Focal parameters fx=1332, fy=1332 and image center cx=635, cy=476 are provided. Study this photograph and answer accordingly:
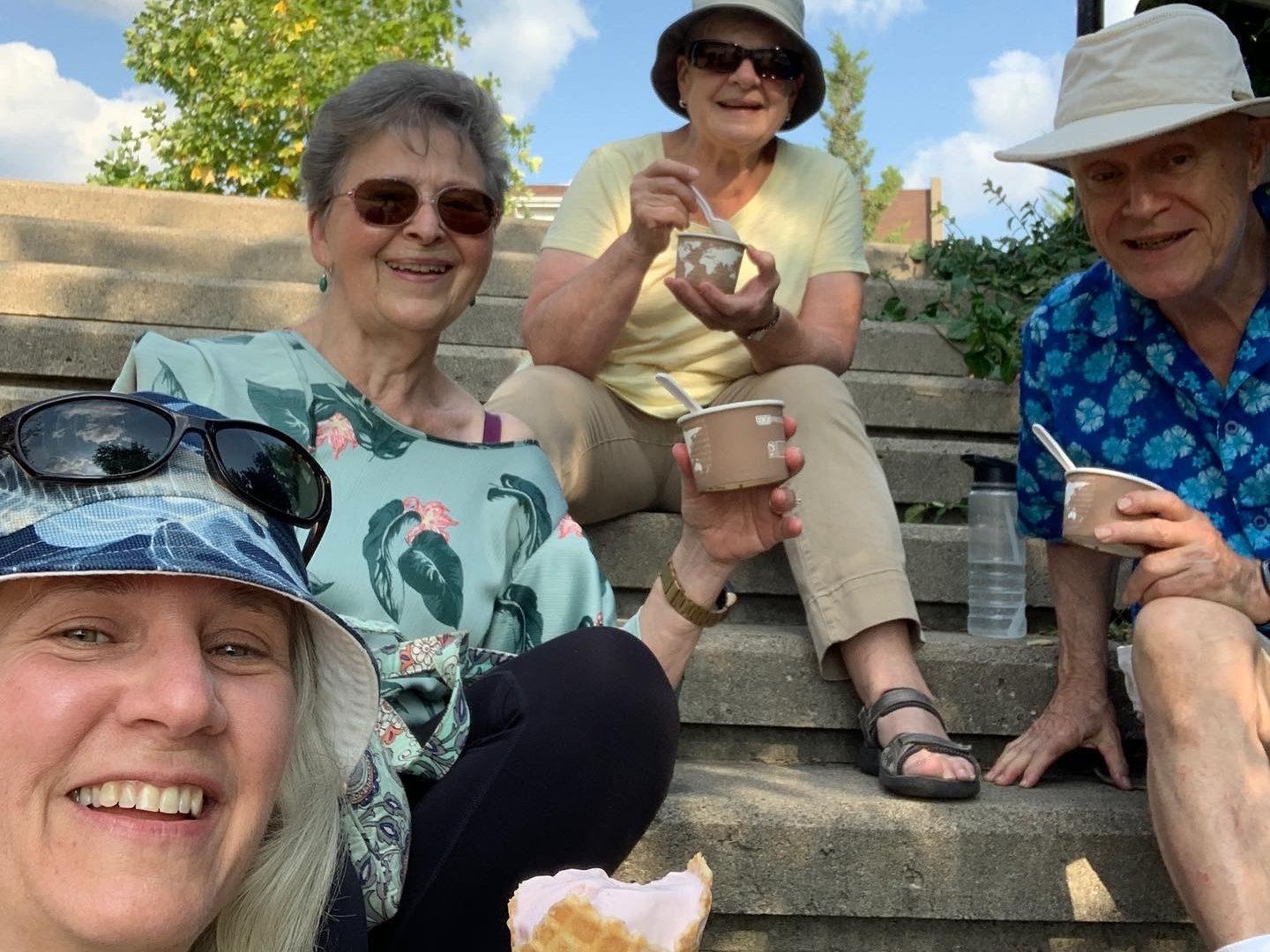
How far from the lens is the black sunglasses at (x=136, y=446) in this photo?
3.27ft

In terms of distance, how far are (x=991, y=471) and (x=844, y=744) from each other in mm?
854

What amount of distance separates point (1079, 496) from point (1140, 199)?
61 cm

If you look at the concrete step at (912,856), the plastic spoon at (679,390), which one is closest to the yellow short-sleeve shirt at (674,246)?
the plastic spoon at (679,390)

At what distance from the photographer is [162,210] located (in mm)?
5465

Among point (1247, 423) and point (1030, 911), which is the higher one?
point (1247, 423)

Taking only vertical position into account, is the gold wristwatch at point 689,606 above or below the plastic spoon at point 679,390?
below

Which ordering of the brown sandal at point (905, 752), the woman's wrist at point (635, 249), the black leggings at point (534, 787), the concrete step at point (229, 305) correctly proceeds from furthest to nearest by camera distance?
the concrete step at point (229, 305) → the woman's wrist at point (635, 249) → the brown sandal at point (905, 752) → the black leggings at point (534, 787)

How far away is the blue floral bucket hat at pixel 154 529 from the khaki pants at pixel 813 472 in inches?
68.6

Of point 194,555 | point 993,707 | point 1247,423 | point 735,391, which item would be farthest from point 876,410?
point 194,555

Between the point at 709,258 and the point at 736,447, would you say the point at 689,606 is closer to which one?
the point at 736,447

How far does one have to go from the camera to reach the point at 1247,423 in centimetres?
240

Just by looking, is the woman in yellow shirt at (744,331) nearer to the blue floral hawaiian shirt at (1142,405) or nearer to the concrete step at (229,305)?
the blue floral hawaiian shirt at (1142,405)

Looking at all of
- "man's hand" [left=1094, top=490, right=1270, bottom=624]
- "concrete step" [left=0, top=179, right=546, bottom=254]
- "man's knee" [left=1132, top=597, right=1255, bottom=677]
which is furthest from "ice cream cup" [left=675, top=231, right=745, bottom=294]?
"concrete step" [left=0, top=179, right=546, bottom=254]

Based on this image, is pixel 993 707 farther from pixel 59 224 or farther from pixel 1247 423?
pixel 59 224
